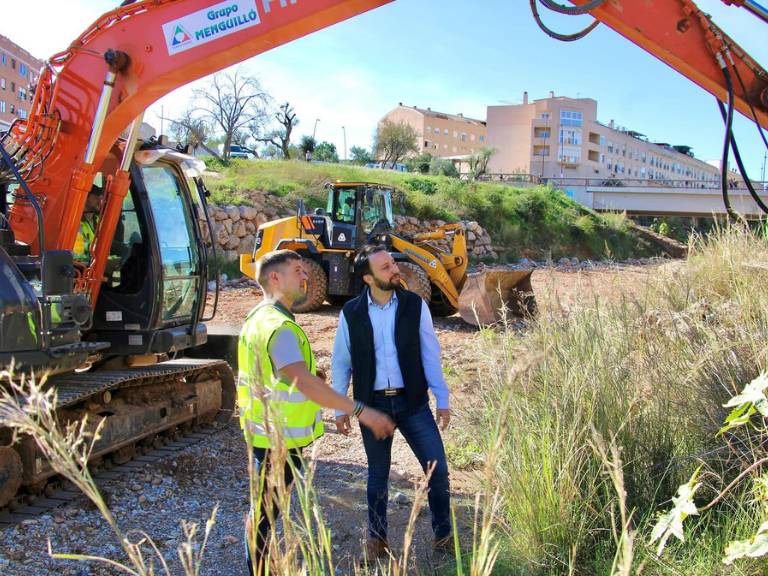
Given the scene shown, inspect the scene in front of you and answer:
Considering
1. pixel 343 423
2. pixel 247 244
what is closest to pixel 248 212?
pixel 247 244

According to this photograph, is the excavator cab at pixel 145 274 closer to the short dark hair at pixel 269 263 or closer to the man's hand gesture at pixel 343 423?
the man's hand gesture at pixel 343 423

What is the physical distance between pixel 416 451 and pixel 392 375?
469mm

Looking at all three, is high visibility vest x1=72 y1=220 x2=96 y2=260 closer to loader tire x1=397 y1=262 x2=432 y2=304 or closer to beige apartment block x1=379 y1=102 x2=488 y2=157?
loader tire x1=397 y1=262 x2=432 y2=304

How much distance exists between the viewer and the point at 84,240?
5941 millimetres

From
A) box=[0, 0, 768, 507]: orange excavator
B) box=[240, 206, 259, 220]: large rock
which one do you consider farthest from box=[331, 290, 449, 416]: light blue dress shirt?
box=[240, 206, 259, 220]: large rock

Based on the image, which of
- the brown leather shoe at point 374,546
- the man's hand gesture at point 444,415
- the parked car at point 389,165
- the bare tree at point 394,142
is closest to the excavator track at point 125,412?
the brown leather shoe at point 374,546

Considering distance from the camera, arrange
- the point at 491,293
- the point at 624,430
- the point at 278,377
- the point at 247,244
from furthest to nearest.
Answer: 1. the point at 247,244
2. the point at 491,293
3. the point at 624,430
4. the point at 278,377

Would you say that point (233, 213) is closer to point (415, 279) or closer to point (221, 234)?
point (221, 234)

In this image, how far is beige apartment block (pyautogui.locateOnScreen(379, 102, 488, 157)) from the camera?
339ft

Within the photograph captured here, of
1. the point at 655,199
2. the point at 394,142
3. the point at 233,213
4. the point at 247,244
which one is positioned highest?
the point at 394,142

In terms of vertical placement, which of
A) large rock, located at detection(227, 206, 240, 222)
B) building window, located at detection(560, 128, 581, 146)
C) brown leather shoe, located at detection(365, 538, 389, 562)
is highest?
building window, located at detection(560, 128, 581, 146)

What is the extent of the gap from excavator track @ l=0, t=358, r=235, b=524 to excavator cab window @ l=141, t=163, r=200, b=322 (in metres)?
0.58

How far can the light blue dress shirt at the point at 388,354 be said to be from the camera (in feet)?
13.4

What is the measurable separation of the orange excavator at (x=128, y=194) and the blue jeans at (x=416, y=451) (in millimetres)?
2213
